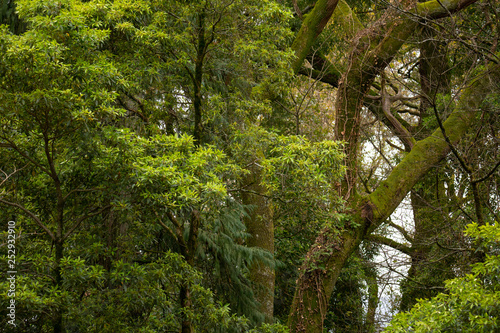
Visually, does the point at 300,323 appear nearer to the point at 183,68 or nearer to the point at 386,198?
the point at 386,198

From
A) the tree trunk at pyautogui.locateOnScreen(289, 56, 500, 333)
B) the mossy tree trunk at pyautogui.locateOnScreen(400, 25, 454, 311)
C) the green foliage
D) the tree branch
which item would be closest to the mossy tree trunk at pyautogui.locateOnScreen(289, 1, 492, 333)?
the tree trunk at pyautogui.locateOnScreen(289, 56, 500, 333)

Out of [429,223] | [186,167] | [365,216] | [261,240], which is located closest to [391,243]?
[429,223]

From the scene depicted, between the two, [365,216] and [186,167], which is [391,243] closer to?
[365,216]

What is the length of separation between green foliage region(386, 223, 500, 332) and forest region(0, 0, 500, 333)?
0.01 m

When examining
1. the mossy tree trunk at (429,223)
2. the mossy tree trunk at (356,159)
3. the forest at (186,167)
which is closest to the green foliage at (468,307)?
the forest at (186,167)

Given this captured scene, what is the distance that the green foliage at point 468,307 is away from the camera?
11.1 feet

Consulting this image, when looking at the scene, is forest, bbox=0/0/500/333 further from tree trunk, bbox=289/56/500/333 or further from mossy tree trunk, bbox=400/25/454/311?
mossy tree trunk, bbox=400/25/454/311

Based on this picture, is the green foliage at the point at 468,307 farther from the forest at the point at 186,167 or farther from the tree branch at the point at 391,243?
the tree branch at the point at 391,243

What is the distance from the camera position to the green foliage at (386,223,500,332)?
3377mm

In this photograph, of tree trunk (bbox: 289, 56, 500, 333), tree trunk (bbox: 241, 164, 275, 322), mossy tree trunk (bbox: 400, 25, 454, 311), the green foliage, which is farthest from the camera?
tree trunk (bbox: 241, 164, 275, 322)

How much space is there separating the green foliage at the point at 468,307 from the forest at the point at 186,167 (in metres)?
0.01

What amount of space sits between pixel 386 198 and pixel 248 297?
281 centimetres

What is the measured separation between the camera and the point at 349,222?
6.79 m

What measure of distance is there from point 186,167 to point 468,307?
2.60m
